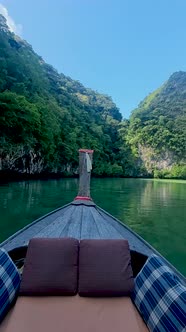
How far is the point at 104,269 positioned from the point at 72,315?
0.41 m

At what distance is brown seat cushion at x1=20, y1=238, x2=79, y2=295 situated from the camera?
6.45 ft

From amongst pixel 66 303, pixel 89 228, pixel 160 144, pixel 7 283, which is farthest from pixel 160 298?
pixel 160 144

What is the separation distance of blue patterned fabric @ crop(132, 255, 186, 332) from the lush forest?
19320 millimetres

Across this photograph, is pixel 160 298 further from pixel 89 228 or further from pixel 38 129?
pixel 38 129

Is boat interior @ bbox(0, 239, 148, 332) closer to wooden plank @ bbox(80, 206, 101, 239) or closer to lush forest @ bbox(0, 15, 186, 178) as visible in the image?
wooden plank @ bbox(80, 206, 101, 239)

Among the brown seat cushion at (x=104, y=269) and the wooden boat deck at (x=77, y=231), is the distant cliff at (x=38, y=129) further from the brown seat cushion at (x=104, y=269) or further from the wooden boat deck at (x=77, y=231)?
the brown seat cushion at (x=104, y=269)

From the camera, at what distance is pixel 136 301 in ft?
6.14

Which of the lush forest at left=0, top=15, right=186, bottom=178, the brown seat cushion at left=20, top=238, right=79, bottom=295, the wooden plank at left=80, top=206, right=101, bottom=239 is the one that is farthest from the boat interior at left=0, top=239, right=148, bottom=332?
the lush forest at left=0, top=15, right=186, bottom=178

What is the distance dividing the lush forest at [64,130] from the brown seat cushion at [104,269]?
18946 millimetres

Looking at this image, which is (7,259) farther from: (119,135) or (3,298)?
(119,135)

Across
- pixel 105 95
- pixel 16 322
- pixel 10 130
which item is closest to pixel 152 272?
pixel 16 322

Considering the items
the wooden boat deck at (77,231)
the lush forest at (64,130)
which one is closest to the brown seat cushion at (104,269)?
the wooden boat deck at (77,231)

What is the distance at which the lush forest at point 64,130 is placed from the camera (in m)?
22.3

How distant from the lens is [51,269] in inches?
79.1
